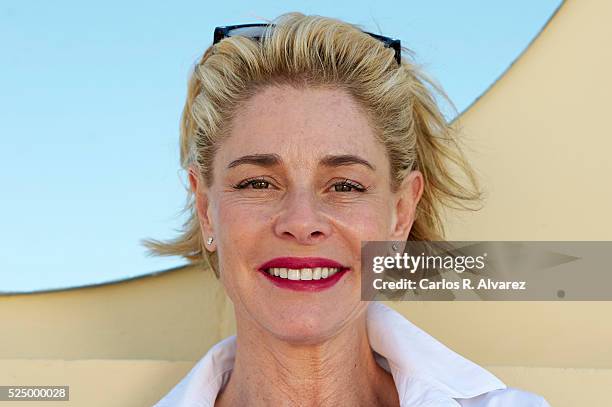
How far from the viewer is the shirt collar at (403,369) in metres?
1.97

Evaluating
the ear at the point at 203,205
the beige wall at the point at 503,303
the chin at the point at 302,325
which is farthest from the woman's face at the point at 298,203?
the beige wall at the point at 503,303

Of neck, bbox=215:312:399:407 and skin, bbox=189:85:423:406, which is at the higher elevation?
skin, bbox=189:85:423:406

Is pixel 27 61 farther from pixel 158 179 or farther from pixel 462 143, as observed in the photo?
pixel 462 143

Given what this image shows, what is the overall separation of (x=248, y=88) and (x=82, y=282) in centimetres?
121

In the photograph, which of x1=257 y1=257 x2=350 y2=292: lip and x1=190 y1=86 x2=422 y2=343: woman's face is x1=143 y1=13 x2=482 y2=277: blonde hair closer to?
x1=190 y1=86 x2=422 y2=343: woman's face

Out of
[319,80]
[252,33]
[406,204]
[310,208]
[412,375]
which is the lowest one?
[412,375]

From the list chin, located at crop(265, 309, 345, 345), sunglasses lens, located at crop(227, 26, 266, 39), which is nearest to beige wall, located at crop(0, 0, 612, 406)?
chin, located at crop(265, 309, 345, 345)

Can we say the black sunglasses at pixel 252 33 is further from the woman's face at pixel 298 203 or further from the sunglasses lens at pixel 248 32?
the woman's face at pixel 298 203

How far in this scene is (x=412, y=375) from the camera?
79.2 inches

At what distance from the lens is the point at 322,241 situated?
72.0 inches

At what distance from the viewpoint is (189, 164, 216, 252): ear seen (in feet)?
6.89

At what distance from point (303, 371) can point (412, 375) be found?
0.89 ft

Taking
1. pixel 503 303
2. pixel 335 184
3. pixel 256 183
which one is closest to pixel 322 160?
pixel 335 184

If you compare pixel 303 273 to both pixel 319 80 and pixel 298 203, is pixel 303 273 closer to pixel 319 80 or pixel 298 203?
pixel 298 203
